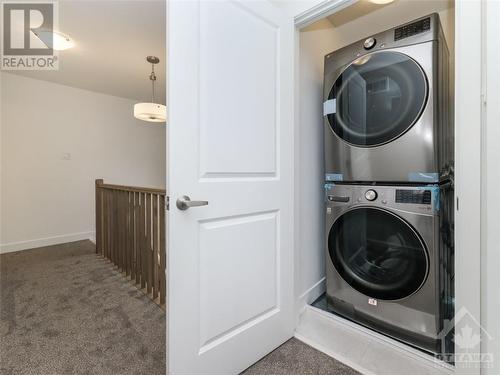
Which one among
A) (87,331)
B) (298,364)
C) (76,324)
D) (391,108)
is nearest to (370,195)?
(391,108)

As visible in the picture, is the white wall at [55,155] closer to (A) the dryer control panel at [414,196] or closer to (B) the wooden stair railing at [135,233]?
(B) the wooden stair railing at [135,233]

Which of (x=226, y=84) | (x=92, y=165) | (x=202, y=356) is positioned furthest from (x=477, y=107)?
(x=92, y=165)

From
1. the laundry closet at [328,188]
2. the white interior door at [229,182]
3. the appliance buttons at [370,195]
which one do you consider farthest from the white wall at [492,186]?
the white interior door at [229,182]

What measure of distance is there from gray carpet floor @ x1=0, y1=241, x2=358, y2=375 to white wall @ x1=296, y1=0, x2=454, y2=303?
47 centimetres

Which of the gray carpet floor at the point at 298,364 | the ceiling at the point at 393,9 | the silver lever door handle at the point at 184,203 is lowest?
the gray carpet floor at the point at 298,364

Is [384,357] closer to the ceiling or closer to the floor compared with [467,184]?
closer to the floor

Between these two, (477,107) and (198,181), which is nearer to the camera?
(477,107)

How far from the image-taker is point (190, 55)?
3.19 ft

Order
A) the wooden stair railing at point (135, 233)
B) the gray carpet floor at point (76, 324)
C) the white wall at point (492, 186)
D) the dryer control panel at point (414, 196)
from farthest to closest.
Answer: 1. the wooden stair railing at point (135, 233)
2. the gray carpet floor at point (76, 324)
3. the dryer control panel at point (414, 196)
4. the white wall at point (492, 186)

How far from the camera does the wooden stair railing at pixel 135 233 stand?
1871 mm

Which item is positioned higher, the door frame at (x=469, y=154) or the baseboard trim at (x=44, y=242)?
the door frame at (x=469, y=154)

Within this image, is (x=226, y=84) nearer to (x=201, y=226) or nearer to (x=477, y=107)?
(x=201, y=226)

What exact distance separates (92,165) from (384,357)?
4.30 metres

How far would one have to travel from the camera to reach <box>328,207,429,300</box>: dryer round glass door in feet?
4.06
